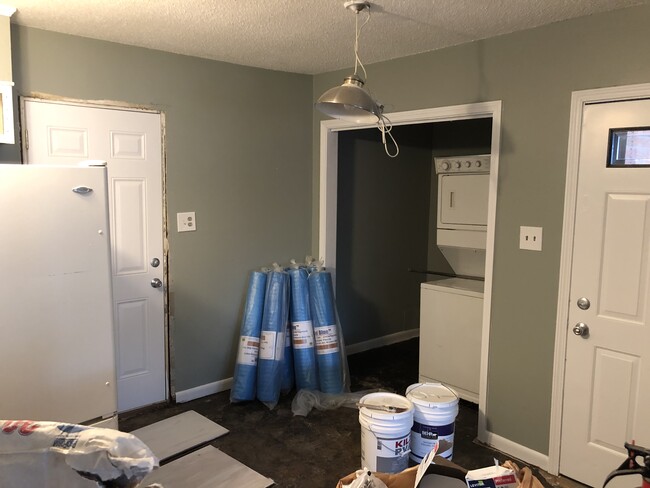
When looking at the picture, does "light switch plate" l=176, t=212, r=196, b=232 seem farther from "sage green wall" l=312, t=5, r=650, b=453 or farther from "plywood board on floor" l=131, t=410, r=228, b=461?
"sage green wall" l=312, t=5, r=650, b=453

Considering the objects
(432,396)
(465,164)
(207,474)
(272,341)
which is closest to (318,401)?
(272,341)

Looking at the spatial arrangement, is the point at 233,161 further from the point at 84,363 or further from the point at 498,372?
the point at 498,372

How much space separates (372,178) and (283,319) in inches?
65.2

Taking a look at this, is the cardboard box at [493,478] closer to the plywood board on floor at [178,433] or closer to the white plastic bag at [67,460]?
the white plastic bag at [67,460]

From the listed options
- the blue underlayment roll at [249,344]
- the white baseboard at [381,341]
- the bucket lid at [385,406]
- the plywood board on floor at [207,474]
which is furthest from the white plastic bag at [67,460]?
the white baseboard at [381,341]

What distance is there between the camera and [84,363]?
7.03ft

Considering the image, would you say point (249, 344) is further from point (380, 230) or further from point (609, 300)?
point (609, 300)

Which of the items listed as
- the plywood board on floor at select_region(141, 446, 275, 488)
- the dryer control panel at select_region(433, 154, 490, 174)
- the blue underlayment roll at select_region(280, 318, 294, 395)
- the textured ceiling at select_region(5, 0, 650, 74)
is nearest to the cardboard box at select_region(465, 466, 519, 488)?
the plywood board on floor at select_region(141, 446, 275, 488)

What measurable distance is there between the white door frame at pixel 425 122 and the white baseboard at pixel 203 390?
1.18 metres

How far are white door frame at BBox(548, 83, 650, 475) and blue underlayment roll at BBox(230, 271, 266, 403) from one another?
188cm

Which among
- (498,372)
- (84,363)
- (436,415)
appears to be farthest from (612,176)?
(84,363)

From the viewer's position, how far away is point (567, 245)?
2.56 meters

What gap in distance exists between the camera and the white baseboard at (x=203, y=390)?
3500 mm

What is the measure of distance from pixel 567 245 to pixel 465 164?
1.21 meters
